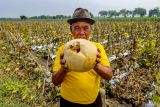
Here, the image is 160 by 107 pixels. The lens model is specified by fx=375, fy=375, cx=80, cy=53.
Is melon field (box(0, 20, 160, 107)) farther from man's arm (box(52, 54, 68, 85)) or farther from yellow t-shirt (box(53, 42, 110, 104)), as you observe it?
man's arm (box(52, 54, 68, 85))

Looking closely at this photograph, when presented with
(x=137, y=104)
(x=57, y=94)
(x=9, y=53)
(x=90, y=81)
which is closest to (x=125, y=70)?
(x=137, y=104)

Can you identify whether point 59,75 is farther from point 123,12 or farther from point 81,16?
point 123,12

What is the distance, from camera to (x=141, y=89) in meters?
6.79

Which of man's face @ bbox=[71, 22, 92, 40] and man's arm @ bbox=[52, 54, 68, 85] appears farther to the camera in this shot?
man's face @ bbox=[71, 22, 92, 40]

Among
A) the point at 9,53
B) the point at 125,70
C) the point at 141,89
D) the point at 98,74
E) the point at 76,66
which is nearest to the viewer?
the point at 76,66

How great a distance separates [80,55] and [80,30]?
0.37 m

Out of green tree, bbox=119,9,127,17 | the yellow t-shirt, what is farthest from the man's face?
green tree, bbox=119,9,127,17

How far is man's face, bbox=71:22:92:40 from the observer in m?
2.76

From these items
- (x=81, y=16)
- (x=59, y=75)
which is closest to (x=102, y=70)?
(x=59, y=75)

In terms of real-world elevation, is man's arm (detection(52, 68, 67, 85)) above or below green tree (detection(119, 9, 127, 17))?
above

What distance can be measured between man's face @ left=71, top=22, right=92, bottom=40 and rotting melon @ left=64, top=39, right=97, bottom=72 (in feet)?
0.91

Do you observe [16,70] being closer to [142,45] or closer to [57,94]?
[57,94]

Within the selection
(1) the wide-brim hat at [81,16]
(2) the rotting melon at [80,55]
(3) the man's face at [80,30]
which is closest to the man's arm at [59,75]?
(2) the rotting melon at [80,55]

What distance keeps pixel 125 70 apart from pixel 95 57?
5.29 m
